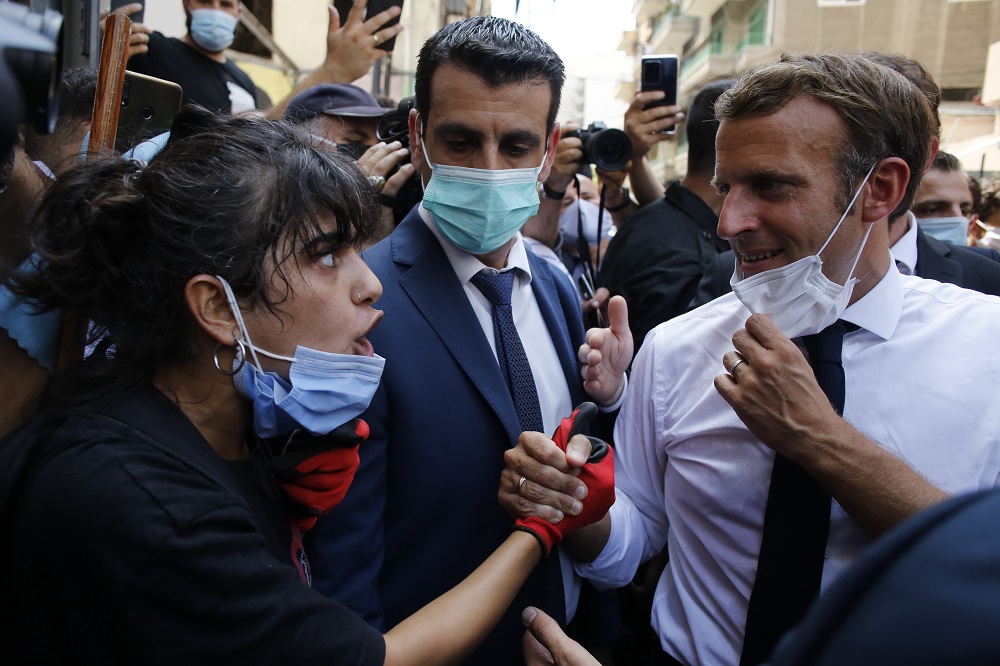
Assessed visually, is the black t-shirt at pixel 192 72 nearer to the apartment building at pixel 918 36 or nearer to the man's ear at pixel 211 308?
the man's ear at pixel 211 308

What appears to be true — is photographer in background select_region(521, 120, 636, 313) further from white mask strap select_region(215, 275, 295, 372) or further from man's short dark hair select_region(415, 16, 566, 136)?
white mask strap select_region(215, 275, 295, 372)

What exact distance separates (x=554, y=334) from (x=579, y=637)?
0.93 metres

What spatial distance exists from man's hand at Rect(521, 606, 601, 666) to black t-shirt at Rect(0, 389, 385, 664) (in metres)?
0.55

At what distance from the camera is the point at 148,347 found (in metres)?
1.28

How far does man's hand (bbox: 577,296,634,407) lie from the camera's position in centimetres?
190

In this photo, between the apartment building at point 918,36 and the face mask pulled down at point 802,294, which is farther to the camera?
the apartment building at point 918,36

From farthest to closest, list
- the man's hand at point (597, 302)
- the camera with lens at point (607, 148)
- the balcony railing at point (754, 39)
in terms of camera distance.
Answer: the balcony railing at point (754, 39) < the man's hand at point (597, 302) < the camera with lens at point (607, 148)

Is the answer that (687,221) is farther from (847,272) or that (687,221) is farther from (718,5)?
(718,5)

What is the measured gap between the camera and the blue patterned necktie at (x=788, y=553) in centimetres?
150

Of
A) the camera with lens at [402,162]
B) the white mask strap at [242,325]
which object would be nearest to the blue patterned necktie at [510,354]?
the white mask strap at [242,325]

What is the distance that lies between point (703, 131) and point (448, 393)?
2128mm

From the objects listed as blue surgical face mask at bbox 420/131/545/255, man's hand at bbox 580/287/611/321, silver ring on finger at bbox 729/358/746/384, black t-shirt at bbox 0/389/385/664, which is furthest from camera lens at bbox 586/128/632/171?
black t-shirt at bbox 0/389/385/664

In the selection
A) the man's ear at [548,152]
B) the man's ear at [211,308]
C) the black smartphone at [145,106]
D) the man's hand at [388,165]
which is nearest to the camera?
the man's ear at [211,308]

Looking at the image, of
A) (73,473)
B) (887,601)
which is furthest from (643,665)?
(887,601)
